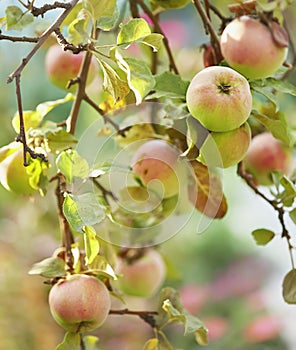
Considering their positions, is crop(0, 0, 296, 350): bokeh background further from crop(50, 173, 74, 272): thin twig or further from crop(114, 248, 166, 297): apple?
crop(50, 173, 74, 272): thin twig

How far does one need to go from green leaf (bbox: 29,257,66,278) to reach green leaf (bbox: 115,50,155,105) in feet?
0.66

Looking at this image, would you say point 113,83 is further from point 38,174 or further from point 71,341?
point 71,341

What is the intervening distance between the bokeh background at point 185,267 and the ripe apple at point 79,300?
617mm

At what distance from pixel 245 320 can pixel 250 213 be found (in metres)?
0.33

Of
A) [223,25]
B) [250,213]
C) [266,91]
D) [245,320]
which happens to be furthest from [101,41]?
[250,213]

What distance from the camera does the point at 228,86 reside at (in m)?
0.53

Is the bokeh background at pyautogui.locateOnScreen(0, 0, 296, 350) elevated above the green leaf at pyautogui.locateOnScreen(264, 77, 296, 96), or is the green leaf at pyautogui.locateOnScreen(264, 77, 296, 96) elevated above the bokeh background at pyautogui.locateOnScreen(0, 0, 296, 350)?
the green leaf at pyautogui.locateOnScreen(264, 77, 296, 96)

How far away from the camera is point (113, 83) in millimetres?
514

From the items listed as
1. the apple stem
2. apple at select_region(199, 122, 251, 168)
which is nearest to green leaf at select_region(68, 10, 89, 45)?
apple at select_region(199, 122, 251, 168)

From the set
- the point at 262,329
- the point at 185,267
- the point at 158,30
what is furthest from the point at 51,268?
the point at 185,267

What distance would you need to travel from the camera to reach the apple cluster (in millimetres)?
529

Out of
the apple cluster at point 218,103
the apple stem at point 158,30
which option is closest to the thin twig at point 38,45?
the apple cluster at point 218,103

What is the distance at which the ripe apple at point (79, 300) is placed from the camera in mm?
603

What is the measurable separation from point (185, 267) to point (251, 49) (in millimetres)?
1311
